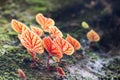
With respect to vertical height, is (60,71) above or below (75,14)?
below

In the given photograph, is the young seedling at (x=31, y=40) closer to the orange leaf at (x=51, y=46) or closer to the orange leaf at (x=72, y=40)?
the orange leaf at (x=51, y=46)

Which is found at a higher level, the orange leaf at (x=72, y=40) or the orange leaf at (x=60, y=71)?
the orange leaf at (x=72, y=40)

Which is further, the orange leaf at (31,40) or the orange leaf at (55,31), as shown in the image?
the orange leaf at (55,31)

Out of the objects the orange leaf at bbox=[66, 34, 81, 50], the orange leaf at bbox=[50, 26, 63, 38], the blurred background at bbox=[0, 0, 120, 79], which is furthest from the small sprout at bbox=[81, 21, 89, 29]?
the orange leaf at bbox=[50, 26, 63, 38]

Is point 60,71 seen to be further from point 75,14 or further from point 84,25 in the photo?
point 75,14

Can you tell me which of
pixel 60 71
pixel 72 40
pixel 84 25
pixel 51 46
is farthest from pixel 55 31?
pixel 84 25

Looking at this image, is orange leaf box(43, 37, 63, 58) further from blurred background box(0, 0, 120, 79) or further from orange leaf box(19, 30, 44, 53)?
blurred background box(0, 0, 120, 79)

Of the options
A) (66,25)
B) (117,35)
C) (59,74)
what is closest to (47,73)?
(59,74)

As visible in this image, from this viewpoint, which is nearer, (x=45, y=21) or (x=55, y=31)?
(x=55, y=31)

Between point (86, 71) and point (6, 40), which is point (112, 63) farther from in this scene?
point (6, 40)

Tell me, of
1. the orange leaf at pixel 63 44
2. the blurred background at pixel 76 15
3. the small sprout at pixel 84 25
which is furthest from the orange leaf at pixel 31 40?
the small sprout at pixel 84 25
